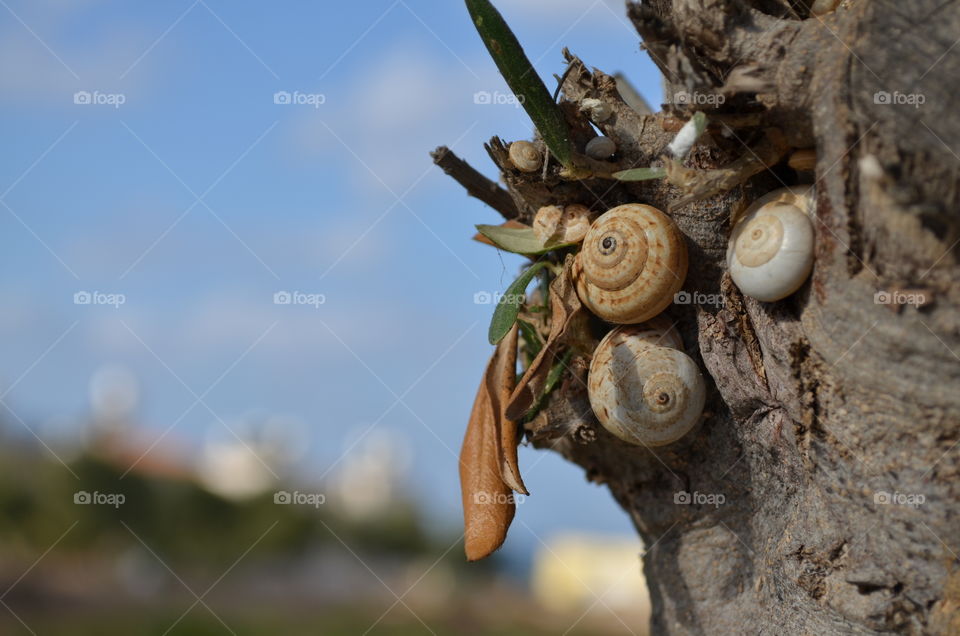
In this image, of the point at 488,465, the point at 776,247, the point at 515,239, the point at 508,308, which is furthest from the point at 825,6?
the point at 488,465

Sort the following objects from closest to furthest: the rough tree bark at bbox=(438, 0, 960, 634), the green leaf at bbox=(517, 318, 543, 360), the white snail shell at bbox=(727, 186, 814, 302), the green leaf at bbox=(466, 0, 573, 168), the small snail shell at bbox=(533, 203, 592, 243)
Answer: the rough tree bark at bbox=(438, 0, 960, 634), the white snail shell at bbox=(727, 186, 814, 302), the green leaf at bbox=(466, 0, 573, 168), the small snail shell at bbox=(533, 203, 592, 243), the green leaf at bbox=(517, 318, 543, 360)

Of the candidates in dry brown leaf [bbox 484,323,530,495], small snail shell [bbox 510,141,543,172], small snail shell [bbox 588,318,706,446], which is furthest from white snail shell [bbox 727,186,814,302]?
dry brown leaf [bbox 484,323,530,495]

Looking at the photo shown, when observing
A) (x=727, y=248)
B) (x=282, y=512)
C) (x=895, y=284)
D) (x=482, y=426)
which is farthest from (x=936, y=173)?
(x=282, y=512)

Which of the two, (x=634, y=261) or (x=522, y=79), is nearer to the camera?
(x=634, y=261)

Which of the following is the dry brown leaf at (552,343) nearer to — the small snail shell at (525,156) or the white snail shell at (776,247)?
the small snail shell at (525,156)

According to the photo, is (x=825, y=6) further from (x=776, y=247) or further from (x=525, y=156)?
(x=525, y=156)

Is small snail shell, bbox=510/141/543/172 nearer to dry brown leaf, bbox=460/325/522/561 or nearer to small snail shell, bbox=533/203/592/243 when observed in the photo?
small snail shell, bbox=533/203/592/243

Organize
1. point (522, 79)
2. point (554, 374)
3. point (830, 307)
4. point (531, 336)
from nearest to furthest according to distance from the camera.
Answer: point (830, 307) → point (522, 79) → point (554, 374) → point (531, 336)
